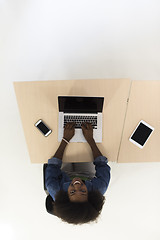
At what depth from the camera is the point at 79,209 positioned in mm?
1204

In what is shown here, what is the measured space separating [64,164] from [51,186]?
0.28 m

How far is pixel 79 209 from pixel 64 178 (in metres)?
0.28

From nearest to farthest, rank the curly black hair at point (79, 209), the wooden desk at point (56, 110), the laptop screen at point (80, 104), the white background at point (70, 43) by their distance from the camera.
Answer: the curly black hair at point (79, 209)
the laptop screen at point (80, 104)
the wooden desk at point (56, 110)
the white background at point (70, 43)

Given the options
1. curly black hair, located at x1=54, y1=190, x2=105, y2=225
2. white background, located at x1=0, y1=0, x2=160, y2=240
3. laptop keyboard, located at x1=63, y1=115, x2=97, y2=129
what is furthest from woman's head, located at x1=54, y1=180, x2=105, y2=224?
white background, located at x1=0, y1=0, x2=160, y2=240

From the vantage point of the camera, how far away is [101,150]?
1.46 metres

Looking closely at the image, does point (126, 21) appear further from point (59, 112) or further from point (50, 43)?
point (59, 112)

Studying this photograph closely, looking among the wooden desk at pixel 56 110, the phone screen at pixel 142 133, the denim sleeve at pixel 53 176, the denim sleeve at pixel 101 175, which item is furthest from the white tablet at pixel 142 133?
the denim sleeve at pixel 53 176

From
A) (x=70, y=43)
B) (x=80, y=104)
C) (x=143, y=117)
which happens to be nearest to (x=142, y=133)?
(x=143, y=117)

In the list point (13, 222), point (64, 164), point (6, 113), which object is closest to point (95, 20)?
point (6, 113)

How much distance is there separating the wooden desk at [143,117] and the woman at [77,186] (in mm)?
205

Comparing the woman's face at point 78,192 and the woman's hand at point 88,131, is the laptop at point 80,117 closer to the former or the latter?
the woman's hand at point 88,131

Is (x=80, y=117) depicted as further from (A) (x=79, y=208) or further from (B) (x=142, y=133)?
(A) (x=79, y=208)

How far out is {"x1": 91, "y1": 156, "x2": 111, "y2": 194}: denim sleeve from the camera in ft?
4.56

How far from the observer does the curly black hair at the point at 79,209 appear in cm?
121
